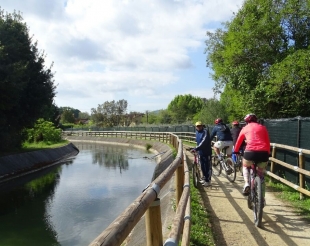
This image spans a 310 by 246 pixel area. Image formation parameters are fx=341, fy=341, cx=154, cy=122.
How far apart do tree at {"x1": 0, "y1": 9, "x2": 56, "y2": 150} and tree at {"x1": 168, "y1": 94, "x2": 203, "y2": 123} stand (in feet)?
217

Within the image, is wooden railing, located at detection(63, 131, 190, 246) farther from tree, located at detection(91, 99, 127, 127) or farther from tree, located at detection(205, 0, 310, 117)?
tree, located at detection(91, 99, 127, 127)

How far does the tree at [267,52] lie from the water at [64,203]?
7594 mm

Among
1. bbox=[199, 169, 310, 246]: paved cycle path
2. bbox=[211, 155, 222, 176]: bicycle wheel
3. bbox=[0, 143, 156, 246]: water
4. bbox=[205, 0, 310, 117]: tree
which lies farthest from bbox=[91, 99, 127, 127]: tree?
bbox=[199, 169, 310, 246]: paved cycle path

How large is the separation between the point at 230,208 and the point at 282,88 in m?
12.1

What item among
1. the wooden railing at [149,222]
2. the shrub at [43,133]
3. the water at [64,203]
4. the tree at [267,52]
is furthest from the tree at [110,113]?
the wooden railing at [149,222]

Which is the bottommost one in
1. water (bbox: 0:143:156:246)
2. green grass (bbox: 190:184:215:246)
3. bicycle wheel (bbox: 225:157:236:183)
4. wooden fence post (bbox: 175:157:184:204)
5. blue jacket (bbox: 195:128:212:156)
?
water (bbox: 0:143:156:246)

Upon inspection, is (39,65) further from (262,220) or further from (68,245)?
(262,220)

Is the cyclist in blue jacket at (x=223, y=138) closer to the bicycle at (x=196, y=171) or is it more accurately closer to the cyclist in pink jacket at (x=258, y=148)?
the bicycle at (x=196, y=171)

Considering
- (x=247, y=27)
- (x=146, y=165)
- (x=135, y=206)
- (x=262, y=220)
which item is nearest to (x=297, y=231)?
(x=262, y=220)

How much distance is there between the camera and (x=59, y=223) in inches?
422

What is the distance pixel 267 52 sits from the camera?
19094mm

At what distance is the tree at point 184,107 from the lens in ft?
308

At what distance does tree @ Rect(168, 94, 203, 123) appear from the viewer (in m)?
93.8

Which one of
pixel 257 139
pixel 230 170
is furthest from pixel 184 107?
pixel 257 139
